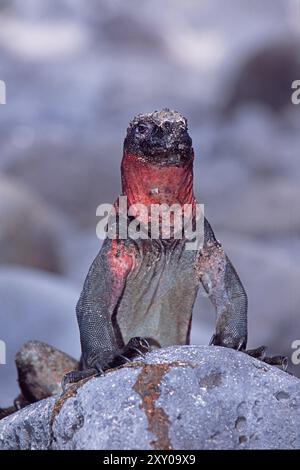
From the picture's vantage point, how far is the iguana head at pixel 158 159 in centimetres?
356

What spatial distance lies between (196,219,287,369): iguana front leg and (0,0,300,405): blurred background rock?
274cm

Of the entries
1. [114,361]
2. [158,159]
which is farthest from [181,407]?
[158,159]

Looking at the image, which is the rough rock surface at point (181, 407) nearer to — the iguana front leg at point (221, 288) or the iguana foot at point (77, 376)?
the iguana foot at point (77, 376)

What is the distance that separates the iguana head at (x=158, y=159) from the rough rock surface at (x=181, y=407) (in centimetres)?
61

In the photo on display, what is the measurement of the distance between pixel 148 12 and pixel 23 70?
9.27ft

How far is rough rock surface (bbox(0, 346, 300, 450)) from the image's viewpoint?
3137 millimetres

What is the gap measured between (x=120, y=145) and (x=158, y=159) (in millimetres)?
10001

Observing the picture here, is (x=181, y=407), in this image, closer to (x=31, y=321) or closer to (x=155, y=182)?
(x=155, y=182)

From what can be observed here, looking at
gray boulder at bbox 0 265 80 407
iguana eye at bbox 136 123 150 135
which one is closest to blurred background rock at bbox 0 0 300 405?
gray boulder at bbox 0 265 80 407

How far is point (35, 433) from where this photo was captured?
3459mm

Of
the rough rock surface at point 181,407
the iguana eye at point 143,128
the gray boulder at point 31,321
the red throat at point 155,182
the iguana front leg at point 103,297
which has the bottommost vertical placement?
the gray boulder at point 31,321

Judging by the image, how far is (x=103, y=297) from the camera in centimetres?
390

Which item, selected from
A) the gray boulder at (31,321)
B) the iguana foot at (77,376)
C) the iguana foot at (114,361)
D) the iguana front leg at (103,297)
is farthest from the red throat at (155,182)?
the gray boulder at (31,321)

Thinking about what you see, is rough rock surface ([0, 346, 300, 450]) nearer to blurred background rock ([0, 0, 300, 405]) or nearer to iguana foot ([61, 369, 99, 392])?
iguana foot ([61, 369, 99, 392])
